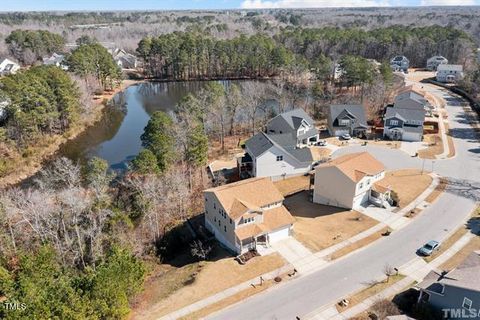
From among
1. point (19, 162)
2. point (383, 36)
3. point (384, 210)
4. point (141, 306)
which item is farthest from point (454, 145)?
point (383, 36)

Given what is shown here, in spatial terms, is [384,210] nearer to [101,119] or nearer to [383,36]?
[101,119]

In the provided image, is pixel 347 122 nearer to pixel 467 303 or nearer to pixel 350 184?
pixel 350 184

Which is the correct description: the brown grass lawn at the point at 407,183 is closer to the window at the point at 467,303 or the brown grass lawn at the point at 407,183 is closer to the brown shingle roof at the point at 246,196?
the brown shingle roof at the point at 246,196

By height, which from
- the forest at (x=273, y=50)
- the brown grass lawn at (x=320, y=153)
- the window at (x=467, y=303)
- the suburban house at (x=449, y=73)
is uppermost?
the forest at (x=273, y=50)

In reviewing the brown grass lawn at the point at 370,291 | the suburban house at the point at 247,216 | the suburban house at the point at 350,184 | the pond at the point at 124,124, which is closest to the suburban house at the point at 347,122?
the suburban house at the point at 350,184

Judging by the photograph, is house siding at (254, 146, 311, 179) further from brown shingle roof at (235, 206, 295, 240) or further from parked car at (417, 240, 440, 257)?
parked car at (417, 240, 440, 257)
